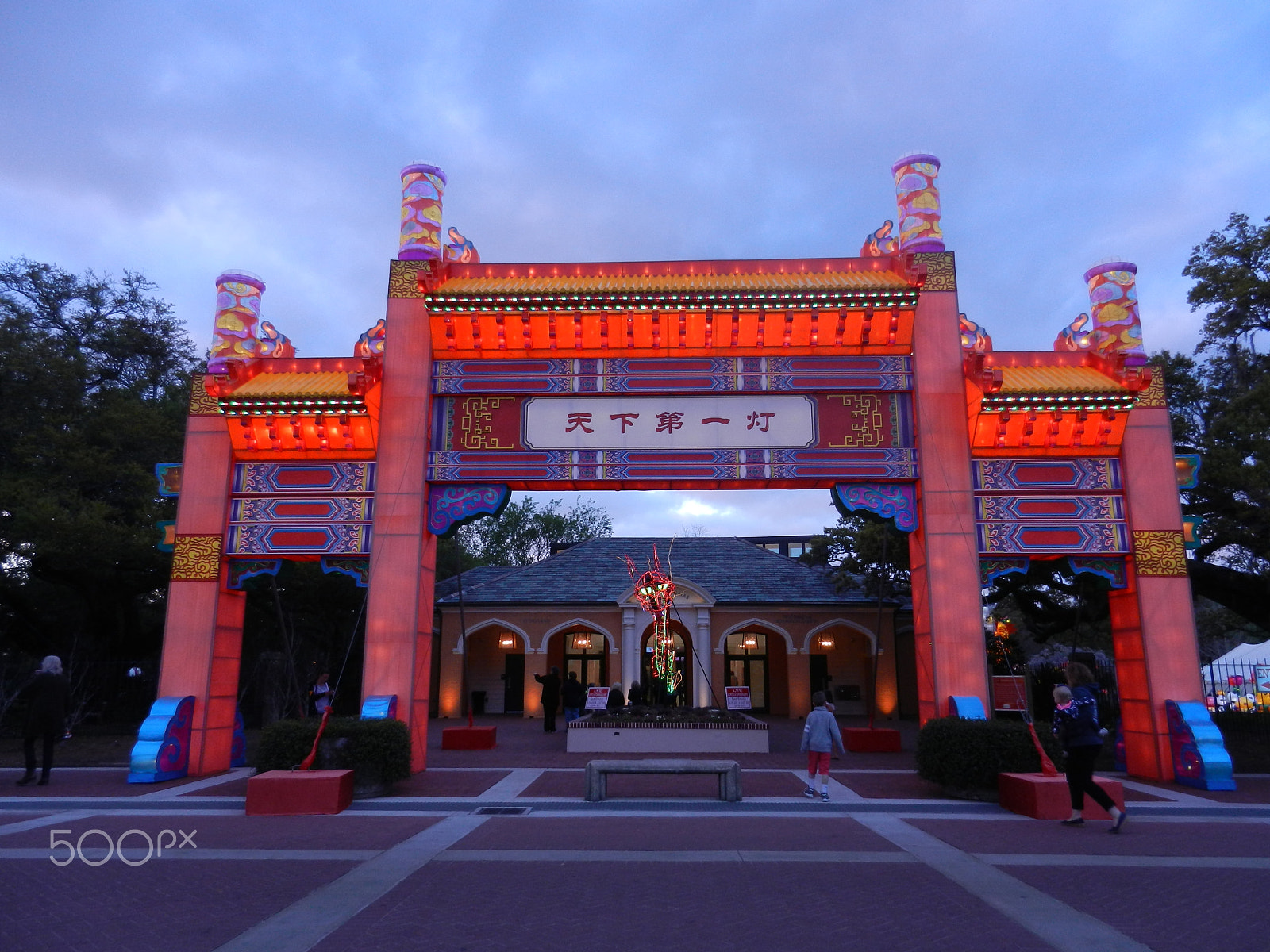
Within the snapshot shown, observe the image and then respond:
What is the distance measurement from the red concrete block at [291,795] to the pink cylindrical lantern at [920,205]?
11.4m

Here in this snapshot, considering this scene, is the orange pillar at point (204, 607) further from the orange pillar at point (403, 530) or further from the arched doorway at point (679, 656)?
the arched doorway at point (679, 656)

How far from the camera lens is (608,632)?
26812 mm

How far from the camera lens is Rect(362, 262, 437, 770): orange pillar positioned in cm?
1241

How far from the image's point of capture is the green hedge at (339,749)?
1004 cm

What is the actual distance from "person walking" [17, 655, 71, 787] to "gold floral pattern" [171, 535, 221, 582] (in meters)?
2.12

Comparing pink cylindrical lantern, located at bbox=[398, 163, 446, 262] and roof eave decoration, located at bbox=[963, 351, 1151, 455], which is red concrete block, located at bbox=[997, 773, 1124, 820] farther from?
pink cylindrical lantern, located at bbox=[398, 163, 446, 262]

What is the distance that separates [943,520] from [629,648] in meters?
15.1

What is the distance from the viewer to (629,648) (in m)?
26.0

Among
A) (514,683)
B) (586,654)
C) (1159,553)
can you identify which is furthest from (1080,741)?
(514,683)

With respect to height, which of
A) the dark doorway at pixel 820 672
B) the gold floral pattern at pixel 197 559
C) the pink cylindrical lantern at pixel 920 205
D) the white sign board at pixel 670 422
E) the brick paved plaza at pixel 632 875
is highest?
the pink cylindrical lantern at pixel 920 205

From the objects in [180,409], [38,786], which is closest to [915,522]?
[38,786]

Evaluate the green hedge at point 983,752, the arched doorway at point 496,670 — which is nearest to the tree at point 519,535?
the arched doorway at point 496,670

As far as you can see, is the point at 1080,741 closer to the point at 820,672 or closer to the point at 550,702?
the point at 550,702

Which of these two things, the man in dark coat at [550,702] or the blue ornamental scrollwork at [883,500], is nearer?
the blue ornamental scrollwork at [883,500]
